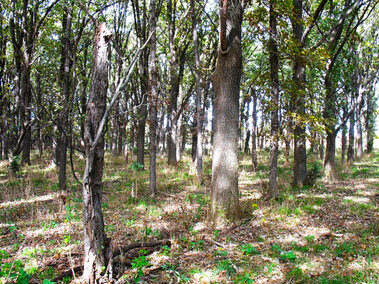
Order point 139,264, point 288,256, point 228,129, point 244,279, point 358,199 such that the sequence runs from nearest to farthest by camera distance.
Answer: point 244,279 < point 139,264 < point 288,256 < point 228,129 < point 358,199

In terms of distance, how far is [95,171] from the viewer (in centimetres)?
325

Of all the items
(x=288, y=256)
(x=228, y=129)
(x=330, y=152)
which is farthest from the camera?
(x=330, y=152)

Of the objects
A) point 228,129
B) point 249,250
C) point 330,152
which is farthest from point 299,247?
point 330,152

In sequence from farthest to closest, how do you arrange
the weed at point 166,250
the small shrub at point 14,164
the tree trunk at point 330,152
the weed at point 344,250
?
the small shrub at point 14,164 → the tree trunk at point 330,152 → the weed at point 166,250 → the weed at point 344,250

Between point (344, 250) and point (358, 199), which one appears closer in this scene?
point (344, 250)

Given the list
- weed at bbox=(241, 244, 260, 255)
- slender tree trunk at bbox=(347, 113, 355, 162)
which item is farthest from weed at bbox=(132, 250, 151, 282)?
slender tree trunk at bbox=(347, 113, 355, 162)

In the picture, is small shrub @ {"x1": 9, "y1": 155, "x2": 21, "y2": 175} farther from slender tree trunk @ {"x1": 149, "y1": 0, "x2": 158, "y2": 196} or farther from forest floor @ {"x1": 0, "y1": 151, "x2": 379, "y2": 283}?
slender tree trunk @ {"x1": 149, "y1": 0, "x2": 158, "y2": 196}

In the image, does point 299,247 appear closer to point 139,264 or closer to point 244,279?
point 244,279

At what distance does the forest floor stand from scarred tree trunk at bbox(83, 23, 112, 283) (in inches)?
12.7

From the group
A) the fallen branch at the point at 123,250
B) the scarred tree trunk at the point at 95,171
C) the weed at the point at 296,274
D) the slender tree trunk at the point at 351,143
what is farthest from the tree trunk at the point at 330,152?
the scarred tree trunk at the point at 95,171

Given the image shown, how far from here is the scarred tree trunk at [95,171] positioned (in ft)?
10.5

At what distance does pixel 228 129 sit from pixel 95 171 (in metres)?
3.34

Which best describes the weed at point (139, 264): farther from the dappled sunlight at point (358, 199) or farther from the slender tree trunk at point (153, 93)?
the dappled sunlight at point (358, 199)

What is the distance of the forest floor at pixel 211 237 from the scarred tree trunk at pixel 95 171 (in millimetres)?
322
